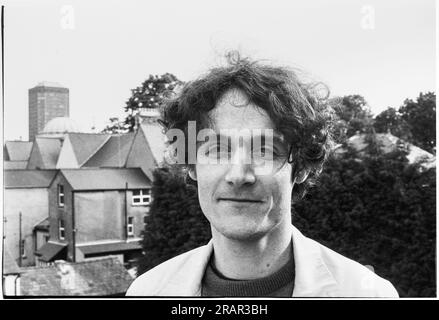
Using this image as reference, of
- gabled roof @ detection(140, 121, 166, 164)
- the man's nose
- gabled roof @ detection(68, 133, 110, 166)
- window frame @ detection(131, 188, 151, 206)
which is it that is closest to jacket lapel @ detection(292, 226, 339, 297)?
the man's nose

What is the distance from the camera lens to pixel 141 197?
258 cm

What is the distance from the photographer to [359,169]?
2.57 m

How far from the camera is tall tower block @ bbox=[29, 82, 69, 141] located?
7.27 feet

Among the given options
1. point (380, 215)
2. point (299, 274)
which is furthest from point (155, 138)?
point (380, 215)

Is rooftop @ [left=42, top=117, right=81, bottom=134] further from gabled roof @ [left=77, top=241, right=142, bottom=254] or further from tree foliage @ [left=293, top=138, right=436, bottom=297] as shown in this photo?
tree foliage @ [left=293, top=138, right=436, bottom=297]

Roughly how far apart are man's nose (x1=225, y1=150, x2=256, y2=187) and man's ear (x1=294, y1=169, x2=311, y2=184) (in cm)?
20

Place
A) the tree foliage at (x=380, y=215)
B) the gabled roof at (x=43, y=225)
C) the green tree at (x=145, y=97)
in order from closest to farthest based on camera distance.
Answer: the green tree at (x=145, y=97) < the tree foliage at (x=380, y=215) < the gabled roof at (x=43, y=225)

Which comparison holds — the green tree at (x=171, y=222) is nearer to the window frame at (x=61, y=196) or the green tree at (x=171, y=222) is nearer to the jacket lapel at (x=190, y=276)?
the jacket lapel at (x=190, y=276)

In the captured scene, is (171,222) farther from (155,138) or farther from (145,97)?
(145,97)

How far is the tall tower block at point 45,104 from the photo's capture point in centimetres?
222

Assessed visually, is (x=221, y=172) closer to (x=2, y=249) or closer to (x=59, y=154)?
(x=59, y=154)

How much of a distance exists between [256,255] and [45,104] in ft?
3.54

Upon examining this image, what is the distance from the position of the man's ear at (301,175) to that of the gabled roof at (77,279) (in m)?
0.84

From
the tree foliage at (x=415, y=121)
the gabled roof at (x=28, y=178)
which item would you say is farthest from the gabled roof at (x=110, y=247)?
the tree foliage at (x=415, y=121)
